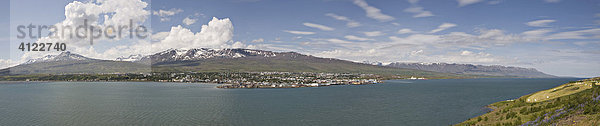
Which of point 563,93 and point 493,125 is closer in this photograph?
point 493,125

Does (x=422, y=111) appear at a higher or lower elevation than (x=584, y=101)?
lower

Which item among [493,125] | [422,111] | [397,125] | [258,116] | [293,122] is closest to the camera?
[493,125]

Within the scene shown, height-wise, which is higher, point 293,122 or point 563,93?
point 563,93

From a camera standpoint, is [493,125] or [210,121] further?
[210,121]

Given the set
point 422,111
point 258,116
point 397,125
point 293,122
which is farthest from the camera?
point 422,111

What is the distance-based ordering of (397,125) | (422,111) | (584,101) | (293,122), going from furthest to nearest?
1. (422,111)
2. (293,122)
3. (397,125)
4. (584,101)

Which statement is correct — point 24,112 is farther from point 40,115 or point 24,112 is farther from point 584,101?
point 584,101

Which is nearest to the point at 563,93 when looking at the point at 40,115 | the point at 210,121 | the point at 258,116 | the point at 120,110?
the point at 258,116

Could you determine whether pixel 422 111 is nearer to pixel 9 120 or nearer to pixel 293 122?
pixel 293 122

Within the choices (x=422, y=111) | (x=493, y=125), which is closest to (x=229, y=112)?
(x=422, y=111)
